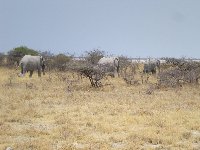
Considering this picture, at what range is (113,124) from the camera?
12773mm

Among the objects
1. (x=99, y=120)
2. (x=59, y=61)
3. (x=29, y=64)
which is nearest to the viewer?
(x=99, y=120)

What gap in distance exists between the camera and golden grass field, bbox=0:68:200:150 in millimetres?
10484

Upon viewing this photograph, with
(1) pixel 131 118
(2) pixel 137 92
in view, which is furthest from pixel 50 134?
(2) pixel 137 92

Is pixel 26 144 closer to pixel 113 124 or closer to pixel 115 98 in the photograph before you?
pixel 113 124

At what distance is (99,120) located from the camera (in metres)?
13.3

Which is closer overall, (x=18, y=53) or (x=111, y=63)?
(x=111, y=63)

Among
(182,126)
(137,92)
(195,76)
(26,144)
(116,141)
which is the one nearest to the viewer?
(26,144)

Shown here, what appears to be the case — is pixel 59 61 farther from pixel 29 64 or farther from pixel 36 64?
pixel 29 64

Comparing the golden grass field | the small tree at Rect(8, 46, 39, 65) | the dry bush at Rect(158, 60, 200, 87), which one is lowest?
the golden grass field

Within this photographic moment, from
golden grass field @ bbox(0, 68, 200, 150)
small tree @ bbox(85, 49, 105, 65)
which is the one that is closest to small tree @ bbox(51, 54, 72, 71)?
small tree @ bbox(85, 49, 105, 65)

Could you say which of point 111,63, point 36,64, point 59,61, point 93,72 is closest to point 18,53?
point 59,61

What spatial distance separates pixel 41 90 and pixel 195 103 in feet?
25.7

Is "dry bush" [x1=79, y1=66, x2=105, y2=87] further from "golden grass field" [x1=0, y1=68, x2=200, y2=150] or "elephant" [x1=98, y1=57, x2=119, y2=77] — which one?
"elephant" [x1=98, y1=57, x2=119, y2=77]

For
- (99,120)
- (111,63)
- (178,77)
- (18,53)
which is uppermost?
(18,53)
